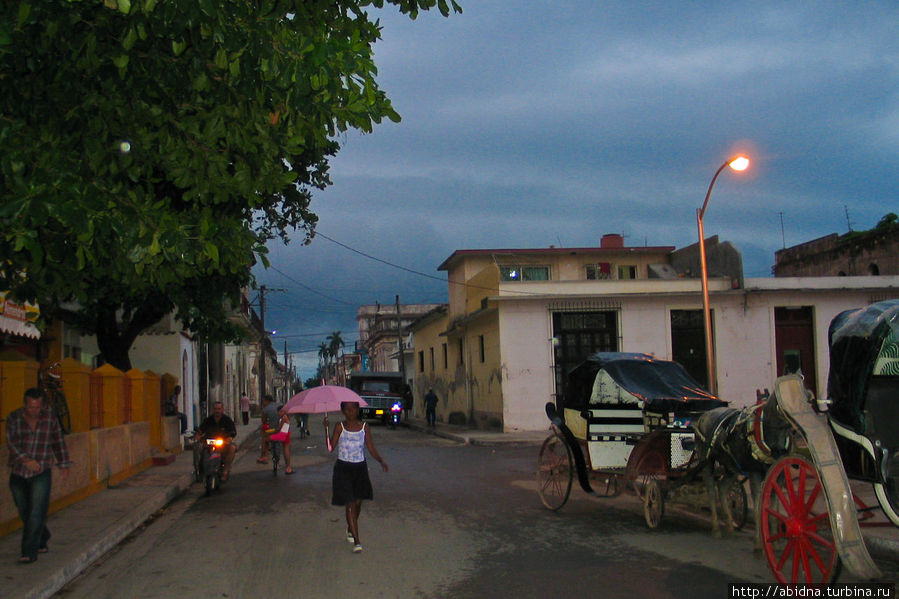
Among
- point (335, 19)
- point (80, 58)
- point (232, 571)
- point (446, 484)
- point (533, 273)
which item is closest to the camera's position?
point (80, 58)

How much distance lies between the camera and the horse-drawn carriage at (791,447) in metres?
5.61

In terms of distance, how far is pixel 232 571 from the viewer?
310 inches

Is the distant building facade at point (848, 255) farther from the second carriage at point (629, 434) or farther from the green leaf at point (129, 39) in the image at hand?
the green leaf at point (129, 39)

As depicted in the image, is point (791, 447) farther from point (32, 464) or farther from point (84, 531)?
point (84, 531)

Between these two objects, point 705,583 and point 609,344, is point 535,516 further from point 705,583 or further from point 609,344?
point 609,344

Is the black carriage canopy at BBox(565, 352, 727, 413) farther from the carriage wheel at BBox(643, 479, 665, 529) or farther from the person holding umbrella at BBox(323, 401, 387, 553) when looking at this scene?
the person holding umbrella at BBox(323, 401, 387, 553)

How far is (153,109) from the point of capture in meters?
6.54

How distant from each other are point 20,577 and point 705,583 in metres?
6.11

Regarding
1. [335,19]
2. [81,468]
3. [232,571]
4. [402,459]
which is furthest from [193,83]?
[402,459]

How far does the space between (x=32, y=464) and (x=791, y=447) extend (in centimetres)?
709

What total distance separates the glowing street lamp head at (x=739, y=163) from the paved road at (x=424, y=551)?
8406 mm

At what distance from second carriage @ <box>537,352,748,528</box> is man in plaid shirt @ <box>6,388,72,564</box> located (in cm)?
597

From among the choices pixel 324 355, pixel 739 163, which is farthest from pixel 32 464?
pixel 324 355

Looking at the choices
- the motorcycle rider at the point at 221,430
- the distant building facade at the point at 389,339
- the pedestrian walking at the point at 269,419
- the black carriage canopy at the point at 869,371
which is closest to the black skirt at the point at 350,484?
the black carriage canopy at the point at 869,371
